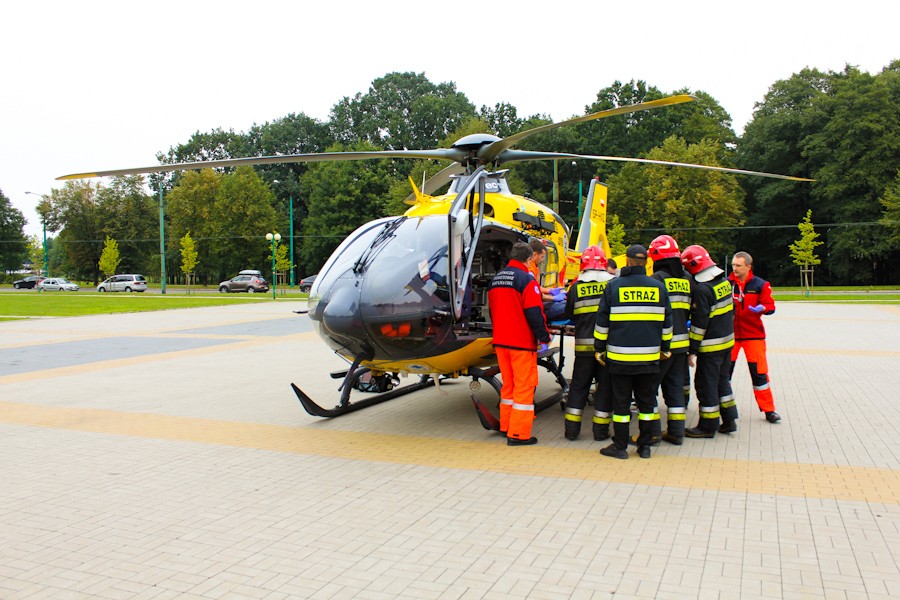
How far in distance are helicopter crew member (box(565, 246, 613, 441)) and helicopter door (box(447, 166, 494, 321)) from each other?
1.13 meters

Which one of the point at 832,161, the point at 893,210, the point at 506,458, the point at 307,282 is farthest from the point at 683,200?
the point at 506,458

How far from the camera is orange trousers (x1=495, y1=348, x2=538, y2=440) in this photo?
6.51 m

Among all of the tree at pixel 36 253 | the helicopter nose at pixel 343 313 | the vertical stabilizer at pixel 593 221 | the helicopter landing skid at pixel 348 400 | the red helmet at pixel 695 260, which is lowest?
the helicopter landing skid at pixel 348 400

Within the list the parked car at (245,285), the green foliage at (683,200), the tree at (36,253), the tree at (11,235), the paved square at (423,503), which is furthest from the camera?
the tree at (36,253)

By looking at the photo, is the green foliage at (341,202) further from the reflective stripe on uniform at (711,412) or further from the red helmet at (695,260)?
the reflective stripe on uniform at (711,412)

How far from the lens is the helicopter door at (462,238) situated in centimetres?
643

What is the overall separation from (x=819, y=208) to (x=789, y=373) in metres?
47.1

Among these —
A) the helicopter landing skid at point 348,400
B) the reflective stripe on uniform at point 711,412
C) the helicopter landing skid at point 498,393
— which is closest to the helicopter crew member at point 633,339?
the reflective stripe on uniform at point 711,412

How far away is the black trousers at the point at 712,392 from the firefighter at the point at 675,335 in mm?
256

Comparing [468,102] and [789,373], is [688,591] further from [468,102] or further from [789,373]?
[468,102]

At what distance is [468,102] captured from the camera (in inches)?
2867

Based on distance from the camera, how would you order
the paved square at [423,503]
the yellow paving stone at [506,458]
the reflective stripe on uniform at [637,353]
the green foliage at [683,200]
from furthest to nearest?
the green foliage at [683,200], the reflective stripe on uniform at [637,353], the yellow paving stone at [506,458], the paved square at [423,503]

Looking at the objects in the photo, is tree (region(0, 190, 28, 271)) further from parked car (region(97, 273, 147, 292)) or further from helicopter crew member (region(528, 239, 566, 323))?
helicopter crew member (region(528, 239, 566, 323))

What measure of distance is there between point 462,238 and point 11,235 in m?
87.9
